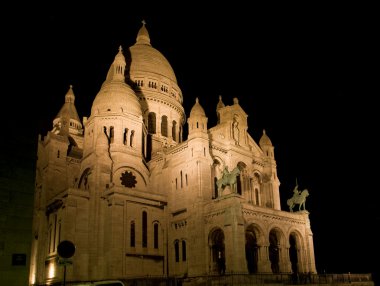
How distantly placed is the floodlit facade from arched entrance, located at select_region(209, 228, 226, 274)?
116mm

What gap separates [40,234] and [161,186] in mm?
15338

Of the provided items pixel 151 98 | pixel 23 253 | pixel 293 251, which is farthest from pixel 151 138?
pixel 23 253

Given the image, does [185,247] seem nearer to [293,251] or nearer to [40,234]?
[293,251]

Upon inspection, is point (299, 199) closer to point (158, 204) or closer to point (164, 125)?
point (158, 204)

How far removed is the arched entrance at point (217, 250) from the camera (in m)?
43.7

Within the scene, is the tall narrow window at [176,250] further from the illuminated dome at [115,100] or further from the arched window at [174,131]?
the arched window at [174,131]

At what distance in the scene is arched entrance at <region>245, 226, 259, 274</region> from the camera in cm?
4456

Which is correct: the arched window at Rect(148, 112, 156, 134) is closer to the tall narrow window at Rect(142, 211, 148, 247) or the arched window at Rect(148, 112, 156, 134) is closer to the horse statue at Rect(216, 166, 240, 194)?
the tall narrow window at Rect(142, 211, 148, 247)

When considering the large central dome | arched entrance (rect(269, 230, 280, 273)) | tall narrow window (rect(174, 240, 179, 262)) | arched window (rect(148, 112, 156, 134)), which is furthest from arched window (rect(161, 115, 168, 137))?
arched entrance (rect(269, 230, 280, 273))

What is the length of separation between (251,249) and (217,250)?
15.6 feet

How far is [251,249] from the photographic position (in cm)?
4781

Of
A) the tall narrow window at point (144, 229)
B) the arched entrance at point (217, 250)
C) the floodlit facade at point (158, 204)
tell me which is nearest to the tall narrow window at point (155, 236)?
the floodlit facade at point (158, 204)

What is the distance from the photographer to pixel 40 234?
160 feet

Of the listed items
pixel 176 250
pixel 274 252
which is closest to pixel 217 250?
pixel 176 250
